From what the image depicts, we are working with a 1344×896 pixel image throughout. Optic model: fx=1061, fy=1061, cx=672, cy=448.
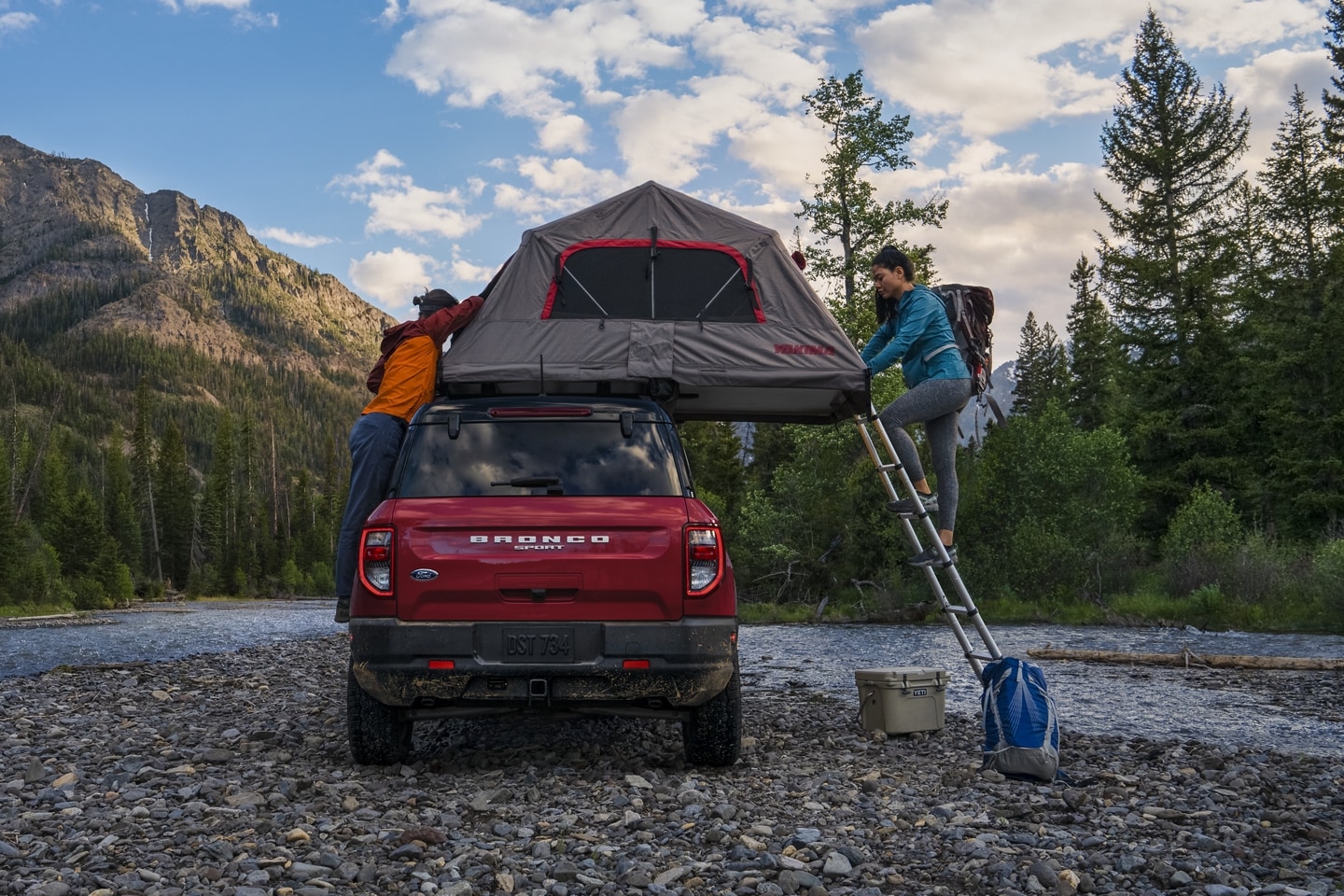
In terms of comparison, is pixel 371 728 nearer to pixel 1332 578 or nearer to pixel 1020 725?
pixel 1020 725

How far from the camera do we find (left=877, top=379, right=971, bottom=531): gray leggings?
7.42 m

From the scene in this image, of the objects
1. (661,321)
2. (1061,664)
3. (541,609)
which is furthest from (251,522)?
(541,609)

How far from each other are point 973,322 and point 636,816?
4.47 meters

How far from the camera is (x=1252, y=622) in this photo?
2306 cm

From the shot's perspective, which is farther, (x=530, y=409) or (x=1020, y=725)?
(x=530, y=409)

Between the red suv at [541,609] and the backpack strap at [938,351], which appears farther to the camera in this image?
the backpack strap at [938,351]

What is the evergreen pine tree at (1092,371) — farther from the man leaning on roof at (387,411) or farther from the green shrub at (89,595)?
the green shrub at (89,595)

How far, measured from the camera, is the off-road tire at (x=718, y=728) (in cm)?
642

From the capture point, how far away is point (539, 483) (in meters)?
6.33

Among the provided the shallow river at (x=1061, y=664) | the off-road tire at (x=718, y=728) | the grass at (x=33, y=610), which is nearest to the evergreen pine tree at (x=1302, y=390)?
the shallow river at (x=1061, y=664)

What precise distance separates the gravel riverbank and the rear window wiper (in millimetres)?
1715

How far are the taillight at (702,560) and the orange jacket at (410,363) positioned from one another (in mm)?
2631

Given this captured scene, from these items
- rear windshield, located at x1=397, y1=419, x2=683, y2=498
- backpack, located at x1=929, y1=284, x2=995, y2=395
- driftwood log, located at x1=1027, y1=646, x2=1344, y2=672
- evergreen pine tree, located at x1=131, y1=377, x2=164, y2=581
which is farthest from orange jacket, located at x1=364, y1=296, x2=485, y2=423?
evergreen pine tree, located at x1=131, y1=377, x2=164, y2=581

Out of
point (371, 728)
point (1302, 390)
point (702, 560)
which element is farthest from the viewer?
point (1302, 390)
